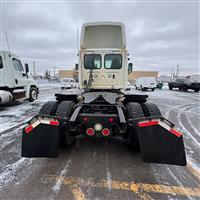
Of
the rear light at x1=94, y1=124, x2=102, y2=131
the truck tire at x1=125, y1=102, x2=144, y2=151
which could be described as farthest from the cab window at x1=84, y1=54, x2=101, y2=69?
the rear light at x1=94, y1=124, x2=102, y2=131

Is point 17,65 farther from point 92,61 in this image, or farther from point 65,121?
point 65,121

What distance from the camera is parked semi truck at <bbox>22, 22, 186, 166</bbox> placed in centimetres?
222

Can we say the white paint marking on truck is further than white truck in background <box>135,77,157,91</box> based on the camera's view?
No

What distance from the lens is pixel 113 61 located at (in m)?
4.39

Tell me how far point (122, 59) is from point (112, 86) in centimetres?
91

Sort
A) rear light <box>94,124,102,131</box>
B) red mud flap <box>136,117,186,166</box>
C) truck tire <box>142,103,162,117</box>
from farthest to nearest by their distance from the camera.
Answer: truck tire <box>142,103,162,117</box> < rear light <box>94,124,102,131</box> < red mud flap <box>136,117,186,166</box>

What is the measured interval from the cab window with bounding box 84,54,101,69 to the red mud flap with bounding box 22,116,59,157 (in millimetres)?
2567

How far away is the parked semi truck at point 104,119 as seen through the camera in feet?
7.27

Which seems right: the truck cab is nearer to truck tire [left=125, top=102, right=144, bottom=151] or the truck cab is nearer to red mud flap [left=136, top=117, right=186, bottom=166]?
truck tire [left=125, top=102, right=144, bottom=151]

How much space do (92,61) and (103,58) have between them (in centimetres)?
37

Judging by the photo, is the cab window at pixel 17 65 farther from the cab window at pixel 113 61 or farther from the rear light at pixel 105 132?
the rear light at pixel 105 132

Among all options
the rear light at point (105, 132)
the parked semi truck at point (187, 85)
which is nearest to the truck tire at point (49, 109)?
the rear light at point (105, 132)

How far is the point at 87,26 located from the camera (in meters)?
4.42

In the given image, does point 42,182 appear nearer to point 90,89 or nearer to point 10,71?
point 90,89
